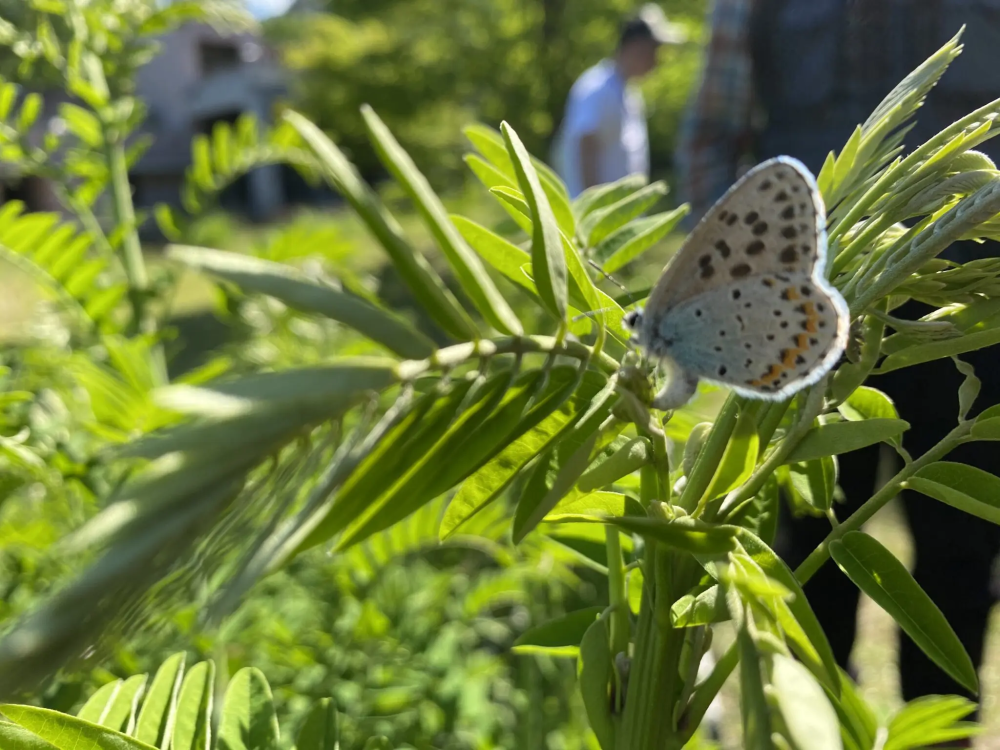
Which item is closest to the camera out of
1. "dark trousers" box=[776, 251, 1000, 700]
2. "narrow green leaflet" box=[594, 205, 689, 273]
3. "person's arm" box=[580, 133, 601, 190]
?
"narrow green leaflet" box=[594, 205, 689, 273]

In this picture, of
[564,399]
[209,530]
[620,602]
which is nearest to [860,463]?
[620,602]

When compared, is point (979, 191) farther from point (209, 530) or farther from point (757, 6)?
point (757, 6)

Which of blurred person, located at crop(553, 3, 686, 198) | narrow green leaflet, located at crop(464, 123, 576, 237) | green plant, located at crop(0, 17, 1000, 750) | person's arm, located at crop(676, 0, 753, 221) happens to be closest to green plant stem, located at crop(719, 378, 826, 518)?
green plant, located at crop(0, 17, 1000, 750)

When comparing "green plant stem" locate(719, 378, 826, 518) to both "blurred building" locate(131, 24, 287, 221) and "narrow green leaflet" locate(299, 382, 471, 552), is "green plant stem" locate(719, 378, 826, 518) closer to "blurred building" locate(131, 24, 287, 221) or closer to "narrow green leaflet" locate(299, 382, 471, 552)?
"narrow green leaflet" locate(299, 382, 471, 552)

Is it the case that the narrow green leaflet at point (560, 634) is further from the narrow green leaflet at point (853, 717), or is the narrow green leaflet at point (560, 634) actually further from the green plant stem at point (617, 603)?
the narrow green leaflet at point (853, 717)

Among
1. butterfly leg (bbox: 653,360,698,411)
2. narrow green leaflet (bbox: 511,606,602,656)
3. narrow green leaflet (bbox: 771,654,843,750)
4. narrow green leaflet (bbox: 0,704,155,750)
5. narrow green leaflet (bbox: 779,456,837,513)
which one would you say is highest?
butterfly leg (bbox: 653,360,698,411)

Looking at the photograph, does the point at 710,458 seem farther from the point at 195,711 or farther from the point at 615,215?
the point at 195,711
